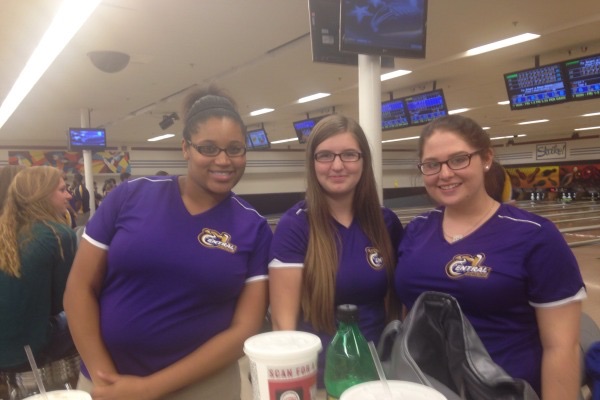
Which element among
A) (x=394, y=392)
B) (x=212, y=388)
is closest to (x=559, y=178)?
(x=212, y=388)

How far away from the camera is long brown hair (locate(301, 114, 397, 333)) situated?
4.93 ft

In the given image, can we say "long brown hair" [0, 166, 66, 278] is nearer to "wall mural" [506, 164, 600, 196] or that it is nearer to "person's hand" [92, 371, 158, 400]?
"person's hand" [92, 371, 158, 400]

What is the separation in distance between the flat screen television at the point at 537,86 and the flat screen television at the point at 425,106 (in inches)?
51.7

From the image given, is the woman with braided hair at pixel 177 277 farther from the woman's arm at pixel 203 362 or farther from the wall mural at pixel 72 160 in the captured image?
the wall mural at pixel 72 160

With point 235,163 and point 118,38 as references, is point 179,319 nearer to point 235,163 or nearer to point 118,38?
point 235,163

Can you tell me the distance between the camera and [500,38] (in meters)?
5.97

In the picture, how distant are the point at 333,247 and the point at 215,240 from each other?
1.30ft

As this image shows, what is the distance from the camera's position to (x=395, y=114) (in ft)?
29.1

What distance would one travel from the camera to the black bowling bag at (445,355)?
1081 millimetres

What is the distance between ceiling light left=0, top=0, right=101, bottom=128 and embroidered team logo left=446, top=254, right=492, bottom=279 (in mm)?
4032

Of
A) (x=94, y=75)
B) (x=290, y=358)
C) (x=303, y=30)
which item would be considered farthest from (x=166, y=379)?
(x=94, y=75)

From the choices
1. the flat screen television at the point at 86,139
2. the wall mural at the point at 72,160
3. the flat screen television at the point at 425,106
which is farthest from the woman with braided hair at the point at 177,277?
the wall mural at the point at 72,160

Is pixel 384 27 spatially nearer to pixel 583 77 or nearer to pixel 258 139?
pixel 583 77

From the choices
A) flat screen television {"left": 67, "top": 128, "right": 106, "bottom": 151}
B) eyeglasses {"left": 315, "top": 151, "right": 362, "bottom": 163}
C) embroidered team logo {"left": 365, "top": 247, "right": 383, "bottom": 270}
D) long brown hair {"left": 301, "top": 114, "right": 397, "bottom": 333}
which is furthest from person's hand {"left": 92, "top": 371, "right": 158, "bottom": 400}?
flat screen television {"left": 67, "top": 128, "right": 106, "bottom": 151}
